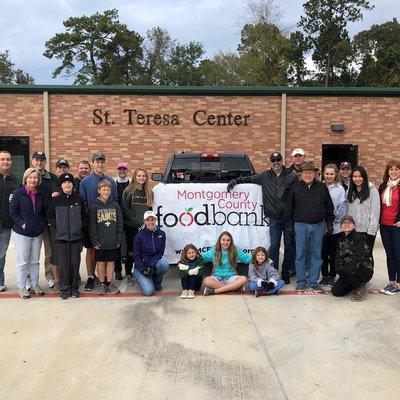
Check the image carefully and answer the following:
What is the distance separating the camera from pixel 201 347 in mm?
4141

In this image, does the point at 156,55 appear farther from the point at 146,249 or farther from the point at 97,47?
the point at 146,249

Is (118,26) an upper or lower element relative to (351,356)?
upper

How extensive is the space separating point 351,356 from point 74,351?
2435mm

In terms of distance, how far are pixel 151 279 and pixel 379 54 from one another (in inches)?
1650

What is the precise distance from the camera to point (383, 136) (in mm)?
13719

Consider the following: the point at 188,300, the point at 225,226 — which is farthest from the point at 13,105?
the point at 188,300

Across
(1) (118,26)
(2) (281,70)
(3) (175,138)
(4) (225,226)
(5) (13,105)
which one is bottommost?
(4) (225,226)

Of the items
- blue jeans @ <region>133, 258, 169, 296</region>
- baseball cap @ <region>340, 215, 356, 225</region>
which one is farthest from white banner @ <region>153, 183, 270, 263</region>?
baseball cap @ <region>340, 215, 356, 225</region>

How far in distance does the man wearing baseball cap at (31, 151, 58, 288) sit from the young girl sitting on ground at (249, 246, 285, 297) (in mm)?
2647

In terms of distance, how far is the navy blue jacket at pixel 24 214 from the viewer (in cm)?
568

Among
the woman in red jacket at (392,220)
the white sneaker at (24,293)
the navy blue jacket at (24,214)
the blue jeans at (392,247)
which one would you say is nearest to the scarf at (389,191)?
the woman in red jacket at (392,220)

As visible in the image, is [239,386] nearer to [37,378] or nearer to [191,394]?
[191,394]

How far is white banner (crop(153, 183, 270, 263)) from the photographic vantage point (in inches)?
264

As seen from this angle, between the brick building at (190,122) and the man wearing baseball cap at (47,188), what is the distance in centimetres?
729
